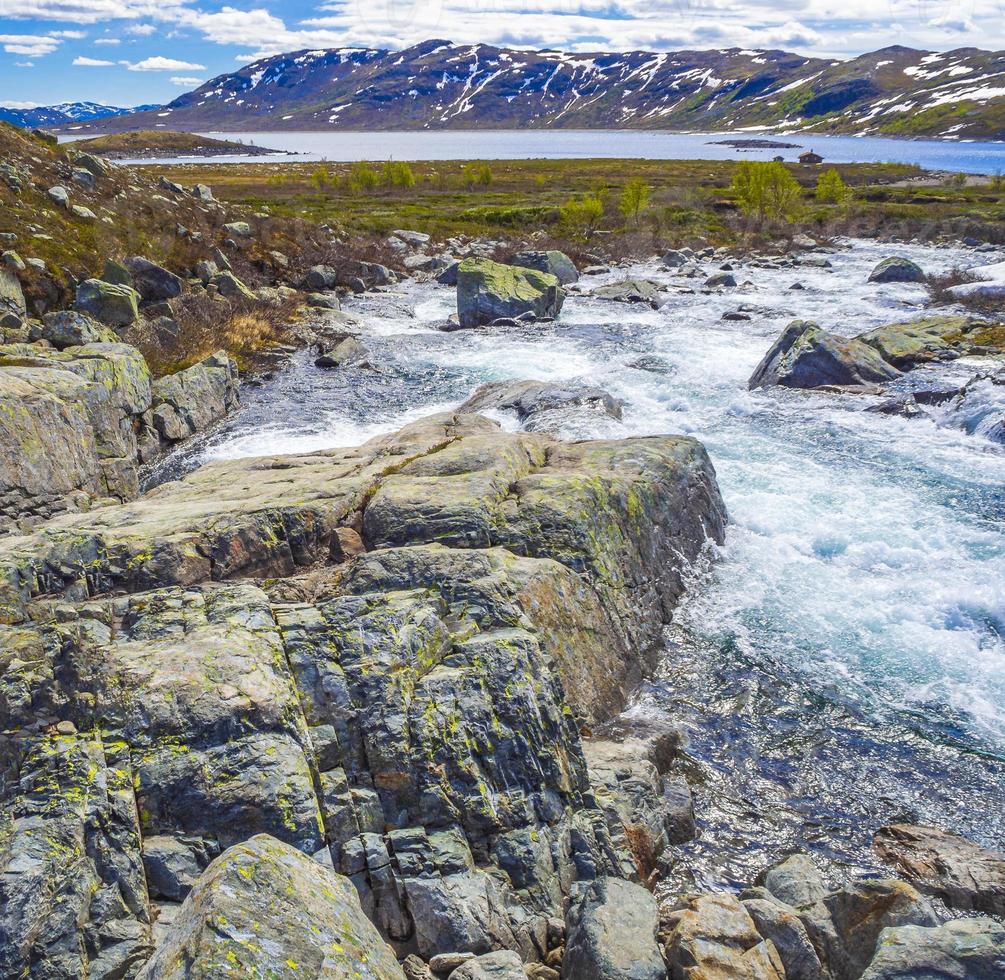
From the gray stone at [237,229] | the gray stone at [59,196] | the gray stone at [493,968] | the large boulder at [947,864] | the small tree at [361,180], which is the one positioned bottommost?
the large boulder at [947,864]

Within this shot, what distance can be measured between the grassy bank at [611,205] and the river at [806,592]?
46721 mm

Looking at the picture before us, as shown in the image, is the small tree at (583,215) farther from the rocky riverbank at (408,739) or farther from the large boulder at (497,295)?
the rocky riverbank at (408,739)

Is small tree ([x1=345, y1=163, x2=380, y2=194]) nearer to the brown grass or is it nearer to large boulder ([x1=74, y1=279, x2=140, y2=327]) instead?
the brown grass

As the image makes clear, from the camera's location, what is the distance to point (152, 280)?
1628 inches

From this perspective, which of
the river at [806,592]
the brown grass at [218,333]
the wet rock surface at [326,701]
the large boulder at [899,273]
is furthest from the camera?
the large boulder at [899,273]

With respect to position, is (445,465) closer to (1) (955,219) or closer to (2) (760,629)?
(2) (760,629)

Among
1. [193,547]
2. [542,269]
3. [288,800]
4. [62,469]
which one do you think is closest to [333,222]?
[542,269]

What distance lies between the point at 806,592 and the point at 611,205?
94776mm

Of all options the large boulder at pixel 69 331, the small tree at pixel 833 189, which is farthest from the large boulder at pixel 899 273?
the large boulder at pixel 69 331

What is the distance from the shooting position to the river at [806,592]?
12523 millimetres

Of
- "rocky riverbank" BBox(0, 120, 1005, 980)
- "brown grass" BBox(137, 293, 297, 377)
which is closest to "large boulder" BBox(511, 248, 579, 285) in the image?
"brown grass" BBox(137, 293, 297, 377)

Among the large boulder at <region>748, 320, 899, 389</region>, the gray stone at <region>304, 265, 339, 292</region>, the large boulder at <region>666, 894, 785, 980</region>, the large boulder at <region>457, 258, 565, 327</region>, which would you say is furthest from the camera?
the gray stone at <region>304, 265, 339, 292</region>

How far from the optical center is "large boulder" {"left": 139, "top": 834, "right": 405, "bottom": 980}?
5.57m

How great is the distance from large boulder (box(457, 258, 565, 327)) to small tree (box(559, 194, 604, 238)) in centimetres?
3687
